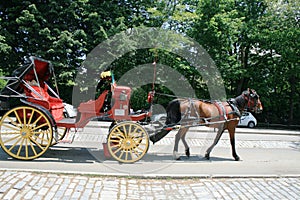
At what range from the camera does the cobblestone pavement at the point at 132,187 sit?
4.41 m

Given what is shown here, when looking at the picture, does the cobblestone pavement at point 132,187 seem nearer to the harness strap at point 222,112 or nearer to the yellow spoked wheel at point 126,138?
the yellow spoked wheel at point 126,138

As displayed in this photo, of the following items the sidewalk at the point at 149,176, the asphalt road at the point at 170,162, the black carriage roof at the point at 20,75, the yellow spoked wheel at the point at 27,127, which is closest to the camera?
the sidewalk at the point at 149,176

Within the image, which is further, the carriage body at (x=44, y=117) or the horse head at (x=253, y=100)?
the horse head at (x=253, y=100)

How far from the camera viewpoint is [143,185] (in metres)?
A: 5.01

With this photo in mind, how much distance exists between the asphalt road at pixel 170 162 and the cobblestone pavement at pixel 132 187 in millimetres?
283

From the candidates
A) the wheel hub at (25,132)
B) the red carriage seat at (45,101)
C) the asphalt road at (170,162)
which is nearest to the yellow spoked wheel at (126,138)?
the asphalt road at (170,162)

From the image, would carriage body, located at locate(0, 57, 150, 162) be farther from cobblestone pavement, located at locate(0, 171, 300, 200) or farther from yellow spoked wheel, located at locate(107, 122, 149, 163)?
cobblestone pavement, located at locate(0, 171, 300, 200)

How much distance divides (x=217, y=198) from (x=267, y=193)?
99 cm

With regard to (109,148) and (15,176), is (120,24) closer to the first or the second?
(109,148)

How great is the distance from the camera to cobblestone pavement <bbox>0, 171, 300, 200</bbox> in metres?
4.41

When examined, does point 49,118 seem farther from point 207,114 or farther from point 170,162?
point 207,114

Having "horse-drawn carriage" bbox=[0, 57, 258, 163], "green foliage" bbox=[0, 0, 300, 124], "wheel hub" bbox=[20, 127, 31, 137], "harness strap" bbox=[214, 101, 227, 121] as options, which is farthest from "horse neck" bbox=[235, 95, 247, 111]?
"green foliage" bbox=[0, 0, 300, 124]

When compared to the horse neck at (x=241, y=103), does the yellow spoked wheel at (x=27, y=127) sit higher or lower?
lower

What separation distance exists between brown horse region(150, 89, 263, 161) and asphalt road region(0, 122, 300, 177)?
512mm
